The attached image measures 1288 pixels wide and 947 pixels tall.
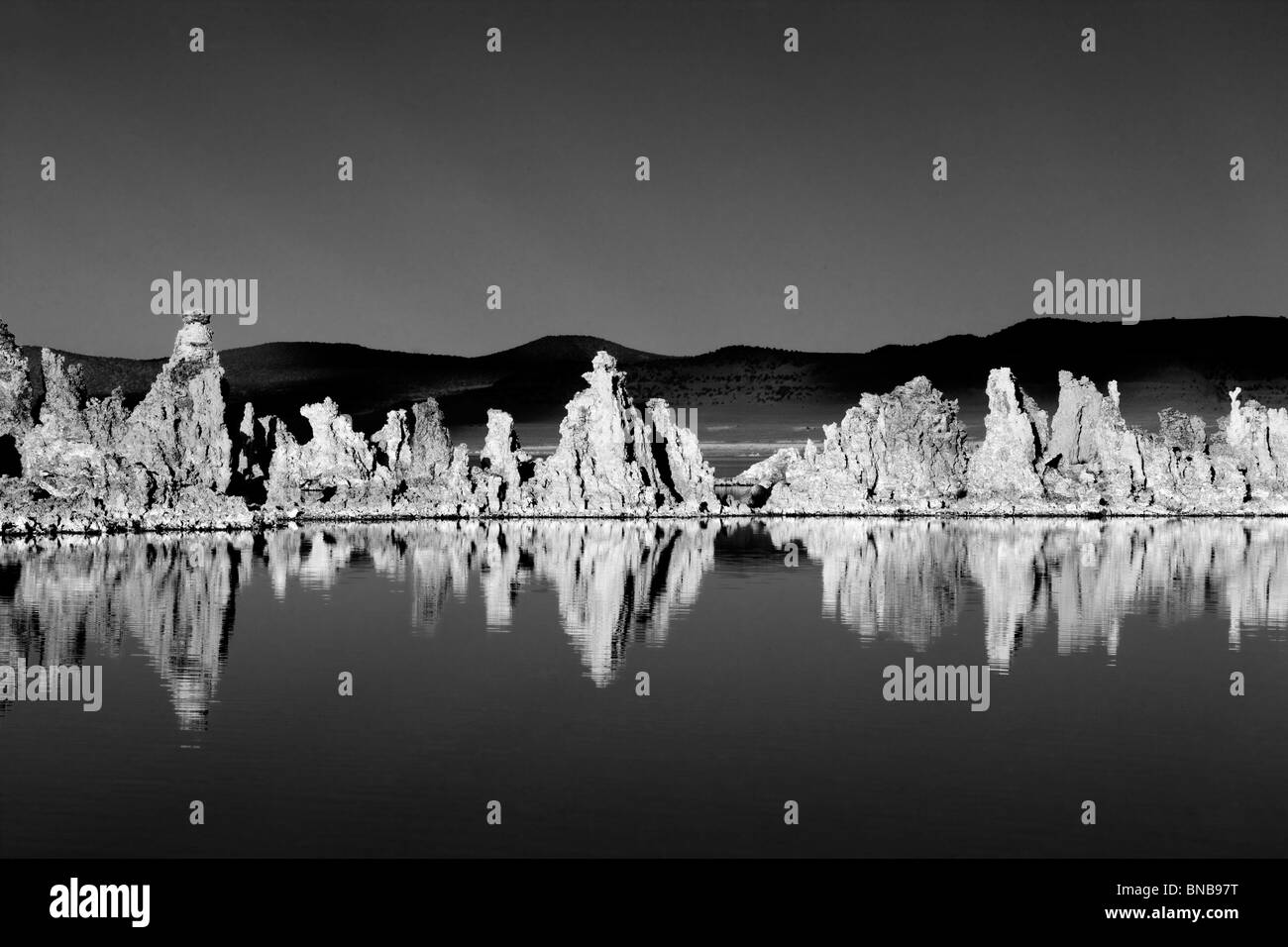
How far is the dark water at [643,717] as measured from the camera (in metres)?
20.6

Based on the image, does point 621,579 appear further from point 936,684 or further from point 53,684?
point 53,684

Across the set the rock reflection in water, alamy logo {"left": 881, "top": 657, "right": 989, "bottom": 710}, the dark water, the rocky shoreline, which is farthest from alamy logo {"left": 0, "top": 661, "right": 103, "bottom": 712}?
the rocky shoreline

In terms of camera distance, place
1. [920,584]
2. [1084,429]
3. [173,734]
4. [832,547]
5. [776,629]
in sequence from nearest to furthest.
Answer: [173,734], [776,629], [920,584], [832,547], [1084,429]

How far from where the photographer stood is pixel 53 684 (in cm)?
3114

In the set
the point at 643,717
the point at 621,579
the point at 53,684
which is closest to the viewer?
the point at 643,717

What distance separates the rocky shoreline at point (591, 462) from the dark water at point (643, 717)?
146 ft
